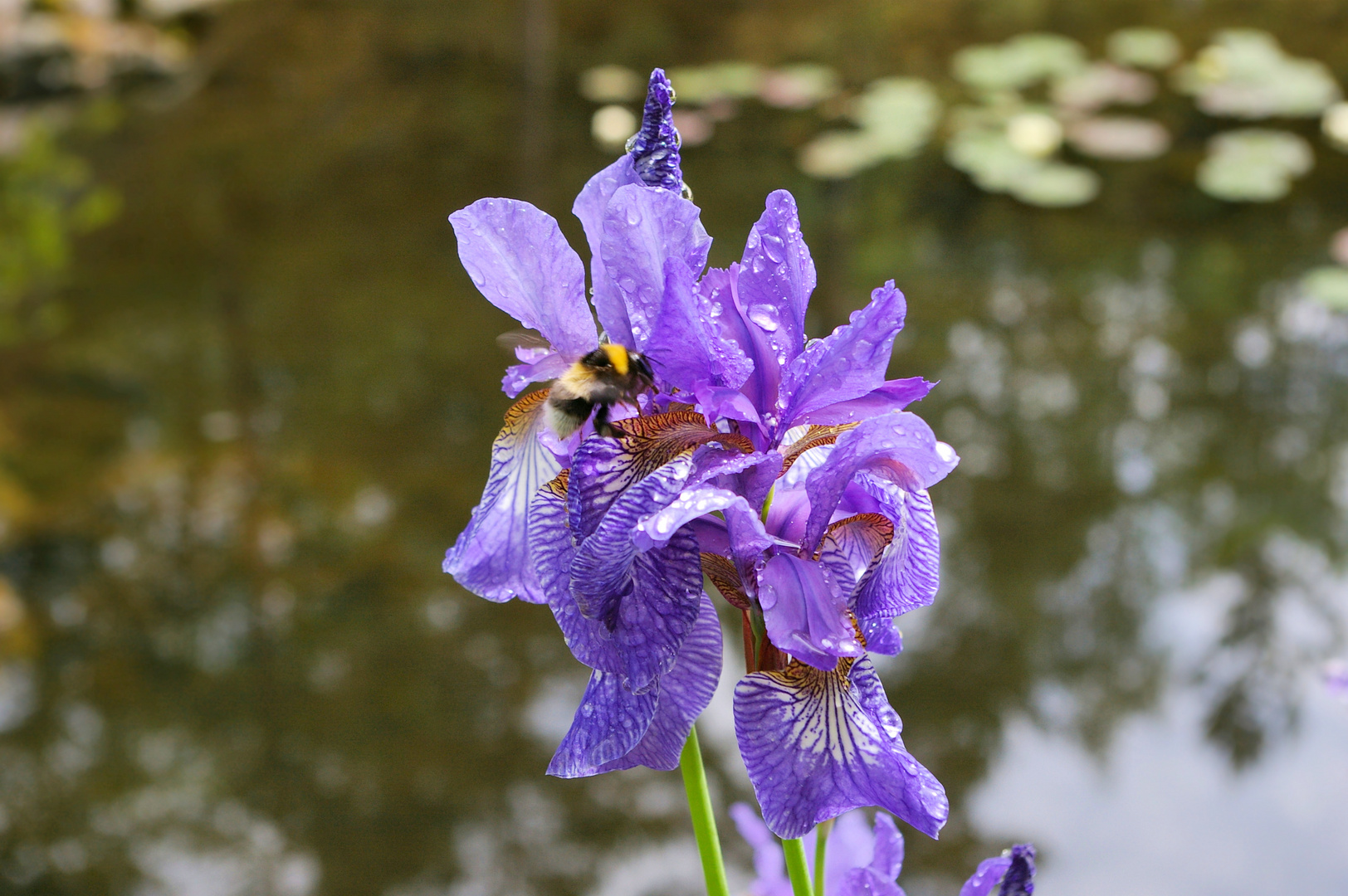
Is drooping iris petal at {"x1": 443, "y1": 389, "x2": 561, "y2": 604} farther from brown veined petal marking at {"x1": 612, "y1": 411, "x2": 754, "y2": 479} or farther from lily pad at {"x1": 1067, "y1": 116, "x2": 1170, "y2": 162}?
lily pad at {"x1": 1067, "y1": 116, "x2": 1170, "y2": 162}

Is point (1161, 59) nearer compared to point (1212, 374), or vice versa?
point (1212, 374)

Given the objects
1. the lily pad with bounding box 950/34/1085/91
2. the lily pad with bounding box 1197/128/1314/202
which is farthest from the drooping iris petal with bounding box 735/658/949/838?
the lily pad with bounding box 950/34/1085/91

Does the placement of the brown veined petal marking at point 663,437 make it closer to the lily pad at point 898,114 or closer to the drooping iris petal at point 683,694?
the drooping iris petal at point 683,694

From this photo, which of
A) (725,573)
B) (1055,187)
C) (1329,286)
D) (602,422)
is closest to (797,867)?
(725,573)

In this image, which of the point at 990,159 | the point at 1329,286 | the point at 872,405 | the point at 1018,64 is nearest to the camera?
the point at 872,405

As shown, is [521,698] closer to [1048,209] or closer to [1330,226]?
[1048,209]

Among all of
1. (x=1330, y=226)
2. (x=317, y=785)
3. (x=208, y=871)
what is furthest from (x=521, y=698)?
(x=1330, y=226)

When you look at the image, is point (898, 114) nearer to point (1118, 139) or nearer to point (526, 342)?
point (1118, 139)
